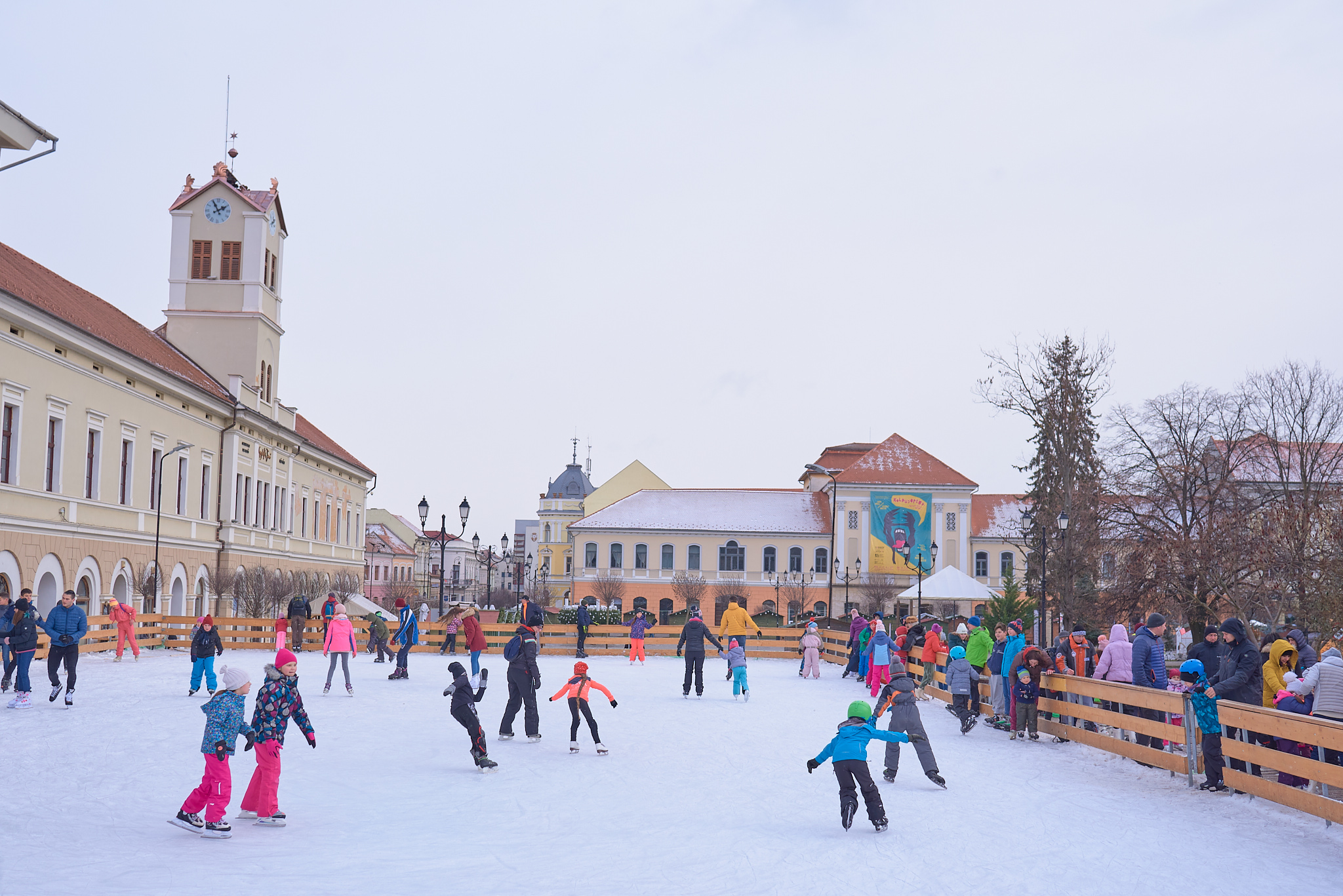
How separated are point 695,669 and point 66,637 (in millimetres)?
10840

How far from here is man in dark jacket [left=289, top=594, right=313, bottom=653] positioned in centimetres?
3039

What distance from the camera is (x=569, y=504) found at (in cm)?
12075

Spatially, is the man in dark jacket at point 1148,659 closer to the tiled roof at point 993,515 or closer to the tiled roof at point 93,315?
the tiled roof at point 93,315

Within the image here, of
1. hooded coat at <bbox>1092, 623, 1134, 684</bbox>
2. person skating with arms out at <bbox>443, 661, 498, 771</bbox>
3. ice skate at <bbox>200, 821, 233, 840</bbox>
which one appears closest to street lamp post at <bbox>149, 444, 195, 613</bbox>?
person skating with arms out at <bbox>443, 661, 498, 771</bbox>

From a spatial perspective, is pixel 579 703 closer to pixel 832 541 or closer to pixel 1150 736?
pixel 1150 736

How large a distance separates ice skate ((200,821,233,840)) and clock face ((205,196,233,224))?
47.7 m

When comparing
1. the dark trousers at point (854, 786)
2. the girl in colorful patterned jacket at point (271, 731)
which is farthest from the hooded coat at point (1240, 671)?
the girl in colorful patterned jacket at point (271, 731)

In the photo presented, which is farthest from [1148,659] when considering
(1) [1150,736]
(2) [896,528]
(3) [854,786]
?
(2) [896,528]

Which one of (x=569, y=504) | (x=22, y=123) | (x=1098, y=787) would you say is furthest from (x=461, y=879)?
(x=569, y=504)

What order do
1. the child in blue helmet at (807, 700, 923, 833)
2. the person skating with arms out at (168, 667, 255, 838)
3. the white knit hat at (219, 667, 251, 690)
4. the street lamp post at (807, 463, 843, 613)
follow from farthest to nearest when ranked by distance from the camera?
the street lamp post at (807, 463, 843, 613)
the child in blue helmet at (807, 700, 923, 833)
the white knit hat at (219, 667, 251, 690)
the person skating with arms out at (168, 667, 255, 838)

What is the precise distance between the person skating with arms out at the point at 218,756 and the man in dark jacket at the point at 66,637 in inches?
383

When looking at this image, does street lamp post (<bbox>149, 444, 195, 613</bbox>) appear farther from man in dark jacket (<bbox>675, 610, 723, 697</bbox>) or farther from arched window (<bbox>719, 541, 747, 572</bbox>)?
arched window (<bbox>719, 541, 747, 572</bbox>)

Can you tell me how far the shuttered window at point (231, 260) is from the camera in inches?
2034

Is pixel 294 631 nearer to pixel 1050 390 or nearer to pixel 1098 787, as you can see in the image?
pixel 1098 787
